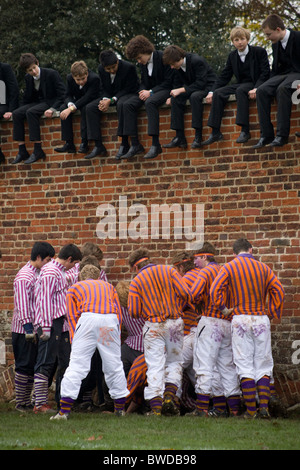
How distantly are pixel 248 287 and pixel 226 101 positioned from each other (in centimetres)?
258

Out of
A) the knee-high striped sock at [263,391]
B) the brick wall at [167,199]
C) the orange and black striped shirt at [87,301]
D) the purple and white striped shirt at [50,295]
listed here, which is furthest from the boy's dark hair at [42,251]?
the knee-high striped sock at [263,391]

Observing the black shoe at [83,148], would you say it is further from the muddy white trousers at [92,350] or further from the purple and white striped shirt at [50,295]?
the muddy white trousers at [92,350]

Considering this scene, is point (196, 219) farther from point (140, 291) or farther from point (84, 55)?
point (84, 55)

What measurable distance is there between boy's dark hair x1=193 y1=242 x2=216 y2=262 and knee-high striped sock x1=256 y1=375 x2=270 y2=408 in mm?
1668

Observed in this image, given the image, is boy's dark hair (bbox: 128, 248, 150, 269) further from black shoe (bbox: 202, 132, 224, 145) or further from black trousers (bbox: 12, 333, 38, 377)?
black trousers (bbox: 12, 333, 38, 377)

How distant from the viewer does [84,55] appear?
70.4 ft

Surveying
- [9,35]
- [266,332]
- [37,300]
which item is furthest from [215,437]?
[9,35]

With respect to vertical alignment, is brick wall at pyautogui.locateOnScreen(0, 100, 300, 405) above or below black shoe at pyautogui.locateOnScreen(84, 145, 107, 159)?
below

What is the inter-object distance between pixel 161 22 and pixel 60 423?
1472cm

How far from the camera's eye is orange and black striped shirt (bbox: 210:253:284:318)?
924cm

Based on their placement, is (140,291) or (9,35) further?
(9,35)

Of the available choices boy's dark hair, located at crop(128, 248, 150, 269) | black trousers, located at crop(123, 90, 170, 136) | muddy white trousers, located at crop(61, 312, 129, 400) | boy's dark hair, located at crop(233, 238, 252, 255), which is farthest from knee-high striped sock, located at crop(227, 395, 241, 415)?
black trousers, located at crop(123, 90, 170, 136)

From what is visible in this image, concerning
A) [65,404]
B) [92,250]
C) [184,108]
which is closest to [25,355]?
[92,250]

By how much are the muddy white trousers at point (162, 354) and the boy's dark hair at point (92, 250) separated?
1.58 meters
